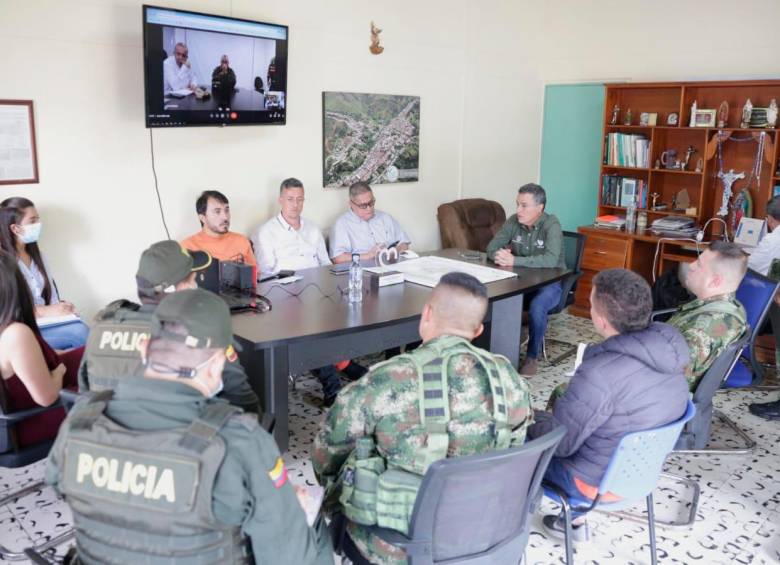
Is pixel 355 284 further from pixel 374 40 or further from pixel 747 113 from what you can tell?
pixel 747 113

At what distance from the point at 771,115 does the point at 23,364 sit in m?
5.32

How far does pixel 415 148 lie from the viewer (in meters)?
6.20

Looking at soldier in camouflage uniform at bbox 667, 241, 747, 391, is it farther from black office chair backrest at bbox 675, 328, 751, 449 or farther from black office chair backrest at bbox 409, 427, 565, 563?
black office chair backrest at bbox 409, 427, 565, 563

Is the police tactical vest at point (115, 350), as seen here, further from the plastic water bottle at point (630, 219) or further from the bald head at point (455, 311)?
the plastic water bottle at point (630, 219)

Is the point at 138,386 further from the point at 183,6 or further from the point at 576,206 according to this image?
the point at 576,206

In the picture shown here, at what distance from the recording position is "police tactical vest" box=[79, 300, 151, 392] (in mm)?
2428

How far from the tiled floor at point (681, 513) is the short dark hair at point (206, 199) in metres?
1.42

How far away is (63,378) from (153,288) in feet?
2.75

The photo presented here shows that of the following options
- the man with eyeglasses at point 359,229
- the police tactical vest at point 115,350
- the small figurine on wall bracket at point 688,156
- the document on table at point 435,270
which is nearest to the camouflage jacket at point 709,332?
the document on table at point 435,270

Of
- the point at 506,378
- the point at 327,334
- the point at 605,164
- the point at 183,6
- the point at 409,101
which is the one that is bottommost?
the point at 327,334

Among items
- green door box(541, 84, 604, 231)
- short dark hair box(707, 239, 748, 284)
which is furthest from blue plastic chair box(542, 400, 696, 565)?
green door box(541, 84, 604, 231)

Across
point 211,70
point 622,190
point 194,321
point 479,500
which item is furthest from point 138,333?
point 622,190

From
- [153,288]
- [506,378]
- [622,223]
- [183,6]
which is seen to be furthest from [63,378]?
[622,223]

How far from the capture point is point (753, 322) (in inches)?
153
